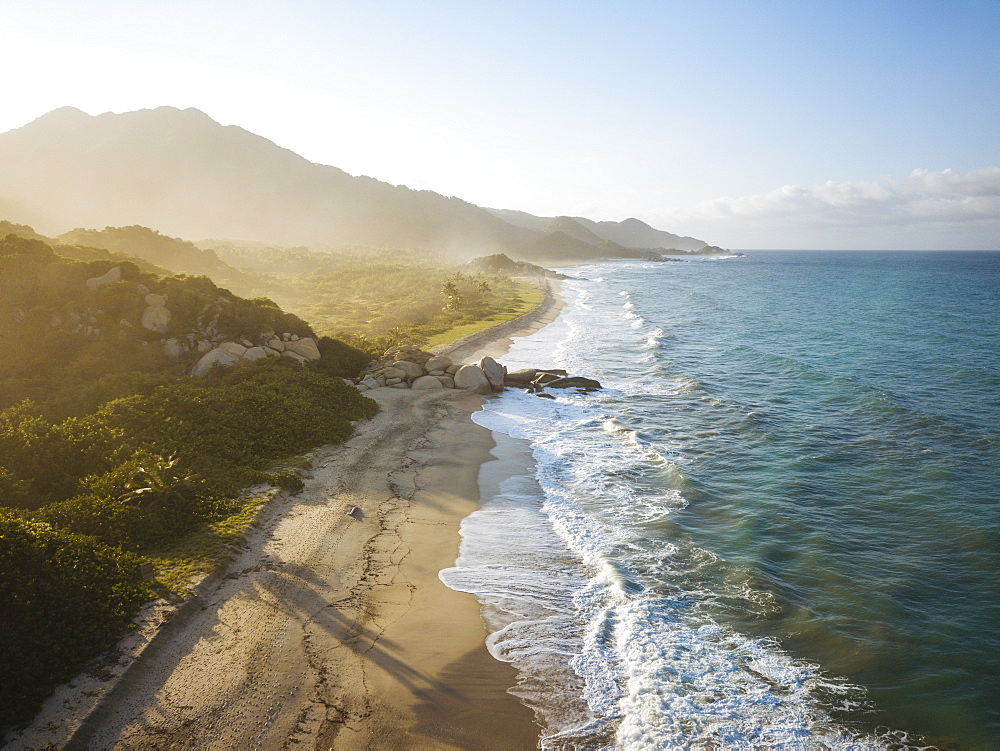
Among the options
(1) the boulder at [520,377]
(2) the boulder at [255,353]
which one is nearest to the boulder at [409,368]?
(1) the boulder at [520,377]

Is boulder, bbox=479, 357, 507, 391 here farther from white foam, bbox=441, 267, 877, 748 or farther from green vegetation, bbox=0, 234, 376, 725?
white foam, bbox=441, 267, 877, 748

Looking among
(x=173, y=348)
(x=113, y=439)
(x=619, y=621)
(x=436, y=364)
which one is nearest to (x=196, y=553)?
(x=113, y=439)

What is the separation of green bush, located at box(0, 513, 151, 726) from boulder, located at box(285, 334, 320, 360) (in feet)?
55.7

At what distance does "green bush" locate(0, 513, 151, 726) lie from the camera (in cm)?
775

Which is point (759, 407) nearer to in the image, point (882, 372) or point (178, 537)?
point (882, 372)

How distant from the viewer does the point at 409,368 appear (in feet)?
95.0

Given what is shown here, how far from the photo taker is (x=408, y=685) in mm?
8938

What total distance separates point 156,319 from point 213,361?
3.58 meters

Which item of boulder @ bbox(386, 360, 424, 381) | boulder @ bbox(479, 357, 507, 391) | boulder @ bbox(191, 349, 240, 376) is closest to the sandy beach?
boulder @ bbox(191, 349, 240, 376)

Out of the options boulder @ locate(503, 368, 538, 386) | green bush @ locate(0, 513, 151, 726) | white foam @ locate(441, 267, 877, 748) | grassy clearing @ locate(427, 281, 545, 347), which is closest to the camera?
green bush @ locate(0, 513, 151, 726)

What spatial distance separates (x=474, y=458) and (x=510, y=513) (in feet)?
14.3

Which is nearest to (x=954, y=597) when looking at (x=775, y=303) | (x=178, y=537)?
(x=178, y=537)

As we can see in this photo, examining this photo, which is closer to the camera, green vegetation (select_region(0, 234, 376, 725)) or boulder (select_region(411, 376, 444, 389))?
green vegetation (select_region(0, 234, 376, 725))

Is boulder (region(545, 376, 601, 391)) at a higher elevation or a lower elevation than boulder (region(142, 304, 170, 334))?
lower
